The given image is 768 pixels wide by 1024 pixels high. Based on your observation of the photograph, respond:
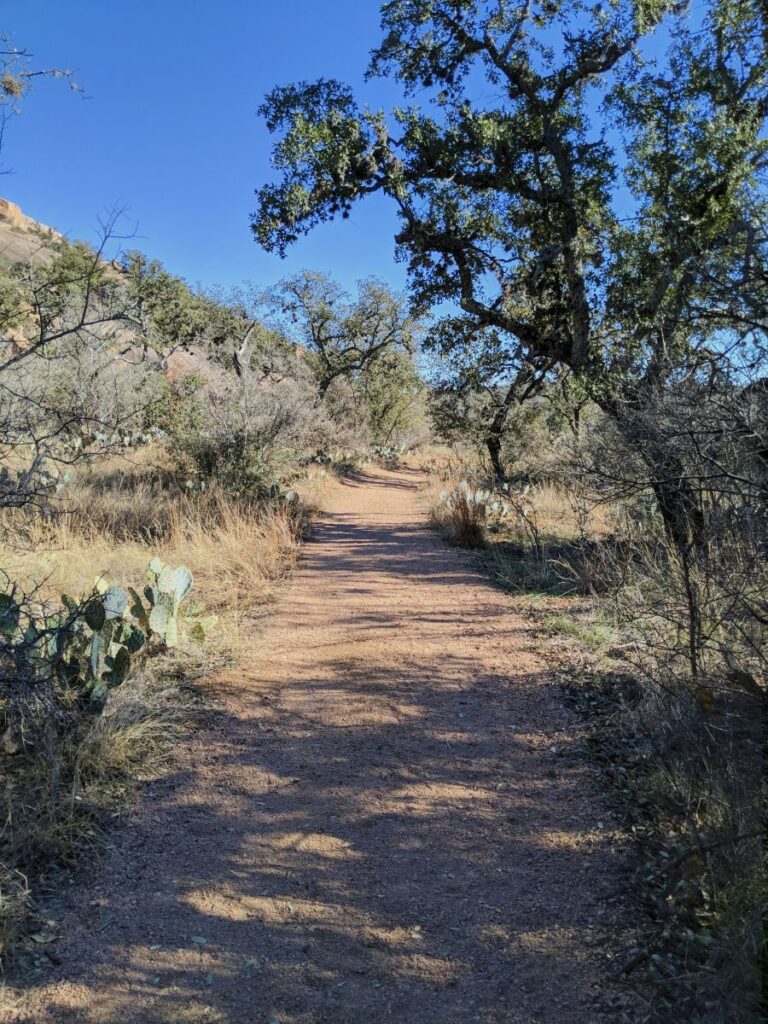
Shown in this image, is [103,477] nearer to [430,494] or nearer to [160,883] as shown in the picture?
[430,494]

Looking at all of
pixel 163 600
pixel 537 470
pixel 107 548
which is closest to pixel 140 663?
pixel 163 600

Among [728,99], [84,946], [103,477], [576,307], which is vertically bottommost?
[84,946]

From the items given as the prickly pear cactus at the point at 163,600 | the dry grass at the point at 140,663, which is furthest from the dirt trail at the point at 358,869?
the prickly pear cactus at the point at 163,600

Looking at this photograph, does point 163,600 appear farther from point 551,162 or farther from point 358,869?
point 551,162

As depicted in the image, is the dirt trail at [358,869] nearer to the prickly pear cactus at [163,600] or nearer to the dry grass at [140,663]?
the dry grass at [140,663]

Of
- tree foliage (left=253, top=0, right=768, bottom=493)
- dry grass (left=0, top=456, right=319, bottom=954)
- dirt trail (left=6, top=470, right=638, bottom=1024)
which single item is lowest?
dirt trail (left=6, top=470, right=638, bottom=1024)

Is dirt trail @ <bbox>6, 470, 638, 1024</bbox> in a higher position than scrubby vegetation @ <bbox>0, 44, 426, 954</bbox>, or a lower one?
lower

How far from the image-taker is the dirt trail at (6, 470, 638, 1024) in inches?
88.4

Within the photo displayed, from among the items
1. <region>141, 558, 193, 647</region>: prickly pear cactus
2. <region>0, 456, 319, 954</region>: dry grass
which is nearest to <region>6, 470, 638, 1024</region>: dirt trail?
<region>0, 456, 319, 954</region>: dry grass

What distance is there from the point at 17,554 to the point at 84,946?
5865 mm

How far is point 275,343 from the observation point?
2858 cm

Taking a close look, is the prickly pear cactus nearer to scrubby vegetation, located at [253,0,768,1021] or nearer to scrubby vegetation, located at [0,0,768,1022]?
scrubby vegetation, located at [0,0,768,1022]

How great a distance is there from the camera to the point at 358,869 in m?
2.90

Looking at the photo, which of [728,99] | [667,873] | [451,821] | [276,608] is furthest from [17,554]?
[728,99]
